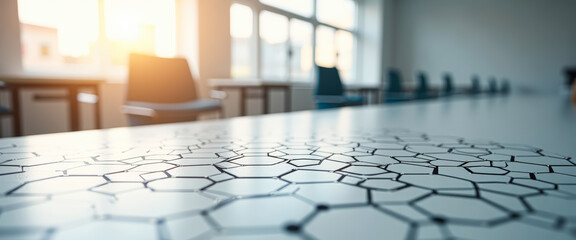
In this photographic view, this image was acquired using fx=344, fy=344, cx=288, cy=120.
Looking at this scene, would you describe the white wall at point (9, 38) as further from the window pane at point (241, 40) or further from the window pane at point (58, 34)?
the window pane at point (241, 40)

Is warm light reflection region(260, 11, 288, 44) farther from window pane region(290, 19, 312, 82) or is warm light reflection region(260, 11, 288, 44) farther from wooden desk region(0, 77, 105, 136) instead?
wooden desk region(0, 77, 105, 136)

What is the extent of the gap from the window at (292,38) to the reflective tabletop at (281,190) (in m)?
4.95

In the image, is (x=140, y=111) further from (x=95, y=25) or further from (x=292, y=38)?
A: (x=292, y=38)

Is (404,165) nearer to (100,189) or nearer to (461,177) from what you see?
(461,177)

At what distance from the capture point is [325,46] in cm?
786

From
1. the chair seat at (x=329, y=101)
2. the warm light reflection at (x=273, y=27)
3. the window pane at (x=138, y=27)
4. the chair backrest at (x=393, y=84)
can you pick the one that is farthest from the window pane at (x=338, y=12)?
the chair seat at (x=329, y=101)

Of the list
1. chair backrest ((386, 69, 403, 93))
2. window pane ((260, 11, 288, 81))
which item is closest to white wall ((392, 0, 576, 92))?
chair backrest ((386, 69, 403, 93))

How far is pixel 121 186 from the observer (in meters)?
0.34

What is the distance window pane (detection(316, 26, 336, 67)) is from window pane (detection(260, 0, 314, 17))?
46cm

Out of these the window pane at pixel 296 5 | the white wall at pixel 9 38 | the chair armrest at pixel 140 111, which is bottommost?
the chair armrest at pixel 140 111

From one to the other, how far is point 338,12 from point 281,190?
→ 841cm

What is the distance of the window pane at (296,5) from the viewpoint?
6243 mm

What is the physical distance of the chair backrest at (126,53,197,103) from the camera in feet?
9.62

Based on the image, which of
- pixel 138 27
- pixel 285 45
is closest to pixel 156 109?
pixel 138 27
